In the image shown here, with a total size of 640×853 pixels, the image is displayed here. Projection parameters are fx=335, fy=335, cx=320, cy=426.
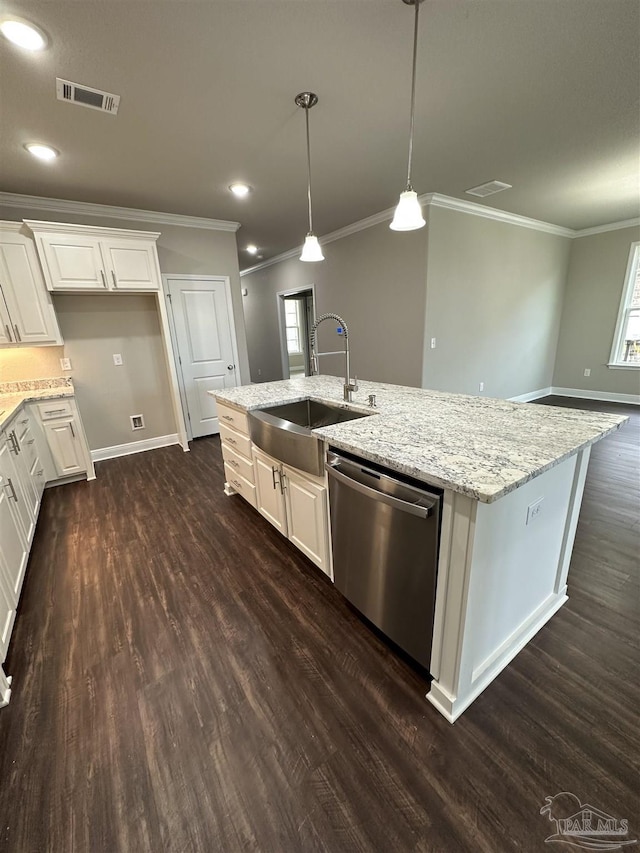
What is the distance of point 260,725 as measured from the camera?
1.26 metres

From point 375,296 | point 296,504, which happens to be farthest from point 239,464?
point 375,296

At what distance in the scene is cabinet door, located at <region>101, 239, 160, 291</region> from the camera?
3.35 m

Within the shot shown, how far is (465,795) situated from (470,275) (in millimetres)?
4757

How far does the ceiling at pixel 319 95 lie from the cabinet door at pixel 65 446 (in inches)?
82.9

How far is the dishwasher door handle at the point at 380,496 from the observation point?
113 centimetres

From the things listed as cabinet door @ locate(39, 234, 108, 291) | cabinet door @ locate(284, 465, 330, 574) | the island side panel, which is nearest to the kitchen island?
the island side panel

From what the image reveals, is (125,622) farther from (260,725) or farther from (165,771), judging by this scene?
(260,725)

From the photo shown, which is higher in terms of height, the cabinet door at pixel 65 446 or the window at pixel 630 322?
the window at pixel 630 322

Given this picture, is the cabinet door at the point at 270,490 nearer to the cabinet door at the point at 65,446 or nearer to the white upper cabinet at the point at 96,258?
the cabinet door at the point at 65,446

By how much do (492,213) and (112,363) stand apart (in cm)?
507

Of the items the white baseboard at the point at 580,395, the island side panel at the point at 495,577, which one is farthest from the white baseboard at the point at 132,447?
the white baseboard at the point at 580,395

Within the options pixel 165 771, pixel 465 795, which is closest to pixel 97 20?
pixel 165 771

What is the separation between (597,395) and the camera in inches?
230

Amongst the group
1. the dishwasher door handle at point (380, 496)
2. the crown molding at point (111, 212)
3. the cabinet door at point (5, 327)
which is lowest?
the dishwasher door handle at point (380, 496)
